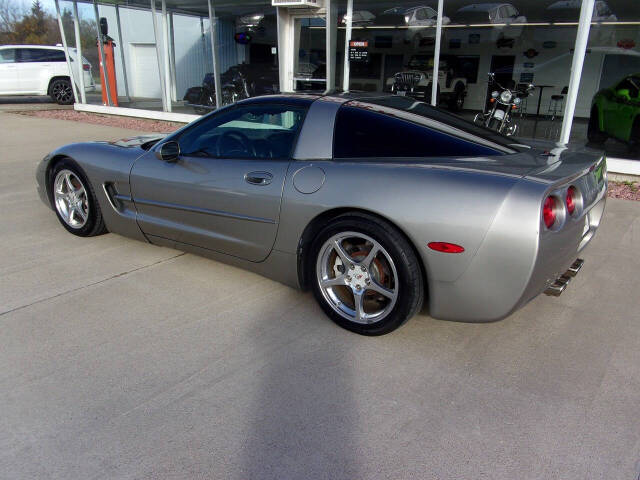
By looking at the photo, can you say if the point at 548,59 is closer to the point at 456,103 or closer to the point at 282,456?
the point at 456,103

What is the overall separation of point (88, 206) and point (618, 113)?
358 inches

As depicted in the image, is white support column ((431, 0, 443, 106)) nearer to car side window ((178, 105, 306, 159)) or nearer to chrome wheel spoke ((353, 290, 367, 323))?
car side window ((178, 105, 306, 159))

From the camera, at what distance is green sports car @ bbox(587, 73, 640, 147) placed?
883 cm

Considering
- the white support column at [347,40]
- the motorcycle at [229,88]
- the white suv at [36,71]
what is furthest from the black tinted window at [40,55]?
the white support column at [347,40]

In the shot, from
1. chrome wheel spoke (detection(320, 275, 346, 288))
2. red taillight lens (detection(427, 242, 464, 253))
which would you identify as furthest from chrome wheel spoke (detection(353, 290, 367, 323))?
red taillight lens (detection(427, 242, 464, 253))

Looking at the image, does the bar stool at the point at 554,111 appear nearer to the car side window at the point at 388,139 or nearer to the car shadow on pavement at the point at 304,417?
the car side window at the point at 388,139

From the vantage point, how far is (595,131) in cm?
981

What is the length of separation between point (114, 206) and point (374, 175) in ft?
7.74

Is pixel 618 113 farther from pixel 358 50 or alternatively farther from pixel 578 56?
pixel 358 50

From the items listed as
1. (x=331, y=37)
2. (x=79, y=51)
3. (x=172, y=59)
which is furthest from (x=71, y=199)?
(x=79, y=51)

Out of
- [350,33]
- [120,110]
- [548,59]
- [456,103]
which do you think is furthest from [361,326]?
[120,110]

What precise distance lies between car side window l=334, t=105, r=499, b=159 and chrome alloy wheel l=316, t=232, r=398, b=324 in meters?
0.54

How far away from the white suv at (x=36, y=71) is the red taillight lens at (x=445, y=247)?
15230 millimetres

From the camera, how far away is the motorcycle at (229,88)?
1262cm
